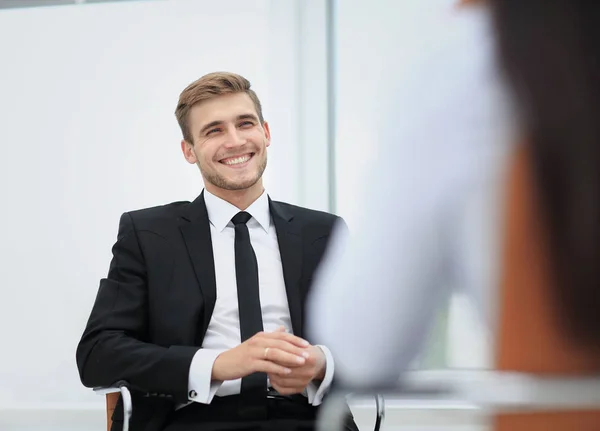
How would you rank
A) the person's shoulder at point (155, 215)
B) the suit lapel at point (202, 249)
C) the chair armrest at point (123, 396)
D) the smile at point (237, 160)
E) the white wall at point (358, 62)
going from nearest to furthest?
1. the chair armrest at point (123, 396)
2. the suit lapel at point (202, 249)
3. the person's shoulder at point (155, 215)
4. the smile at point (237, 160)
5. the white wall at point (358, 62)

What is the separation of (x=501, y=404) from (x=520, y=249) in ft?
0.52

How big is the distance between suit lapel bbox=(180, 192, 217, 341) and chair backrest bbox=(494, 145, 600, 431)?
155cm

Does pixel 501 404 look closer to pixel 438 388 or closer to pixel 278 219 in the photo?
pixel 438 388

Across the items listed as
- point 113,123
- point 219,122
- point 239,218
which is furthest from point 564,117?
point 113,123

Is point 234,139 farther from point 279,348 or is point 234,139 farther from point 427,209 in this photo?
point 427,209

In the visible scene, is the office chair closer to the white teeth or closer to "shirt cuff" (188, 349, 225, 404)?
"shirt cuff" (188, 349, 225, 404)

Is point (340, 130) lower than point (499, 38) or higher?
higher

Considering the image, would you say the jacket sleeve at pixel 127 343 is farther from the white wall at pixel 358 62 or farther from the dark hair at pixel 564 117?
the white wall at pixel 358 62

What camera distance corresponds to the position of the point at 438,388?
80 centimetres

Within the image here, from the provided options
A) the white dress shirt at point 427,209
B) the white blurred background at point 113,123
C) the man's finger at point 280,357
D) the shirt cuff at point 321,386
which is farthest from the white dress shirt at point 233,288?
the white blurred background at point 113,123

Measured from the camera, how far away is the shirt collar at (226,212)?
2.43 meters

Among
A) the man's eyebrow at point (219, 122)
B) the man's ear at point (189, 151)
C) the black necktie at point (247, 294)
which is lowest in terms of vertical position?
the black necktie at point (247, 294)

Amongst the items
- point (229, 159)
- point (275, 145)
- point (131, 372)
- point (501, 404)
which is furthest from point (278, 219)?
point (501, 404)

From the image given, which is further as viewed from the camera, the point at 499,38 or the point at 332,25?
the point at 332,25
